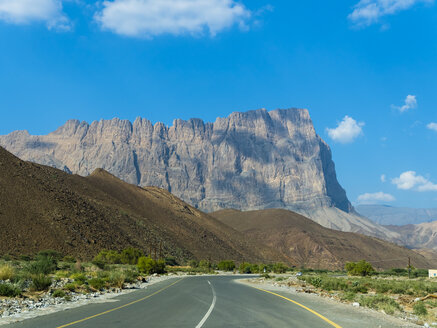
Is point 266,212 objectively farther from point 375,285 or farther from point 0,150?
point 375,285

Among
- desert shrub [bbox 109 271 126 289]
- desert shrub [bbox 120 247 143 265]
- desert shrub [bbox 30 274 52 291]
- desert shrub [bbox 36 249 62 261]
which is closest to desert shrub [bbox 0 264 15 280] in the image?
desert shrub [bbox 30 274 52 291]

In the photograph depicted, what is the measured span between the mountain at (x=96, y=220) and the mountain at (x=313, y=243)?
15.8 metres

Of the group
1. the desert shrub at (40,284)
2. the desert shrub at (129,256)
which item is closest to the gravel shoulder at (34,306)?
the desert shrub at (40,284)

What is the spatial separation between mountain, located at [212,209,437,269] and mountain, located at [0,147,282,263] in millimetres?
15786

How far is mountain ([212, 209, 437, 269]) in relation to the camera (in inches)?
6171

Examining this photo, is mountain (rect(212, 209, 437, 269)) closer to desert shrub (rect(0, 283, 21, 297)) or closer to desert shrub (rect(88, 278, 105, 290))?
desert shrub (rect(88, 278, 105, 290))

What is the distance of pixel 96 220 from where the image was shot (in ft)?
297

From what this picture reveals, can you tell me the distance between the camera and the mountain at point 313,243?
15675 centimetres

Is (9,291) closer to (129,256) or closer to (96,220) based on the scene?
(129,256)

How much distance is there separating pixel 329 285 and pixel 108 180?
360 feet

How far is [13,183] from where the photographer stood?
2992 inches

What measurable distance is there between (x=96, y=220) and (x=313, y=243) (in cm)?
9566

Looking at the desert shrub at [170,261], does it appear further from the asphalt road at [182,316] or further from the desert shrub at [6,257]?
the asphalt road at [182,316]

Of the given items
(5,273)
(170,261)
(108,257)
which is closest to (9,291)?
(5,273)
